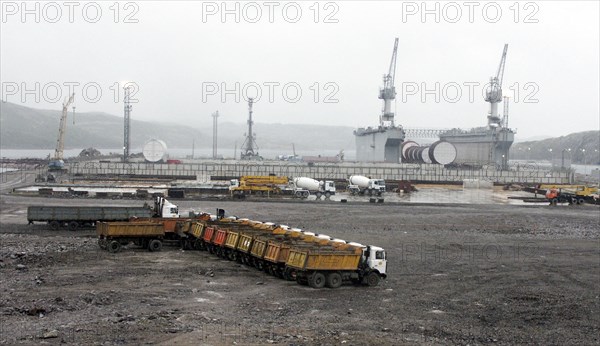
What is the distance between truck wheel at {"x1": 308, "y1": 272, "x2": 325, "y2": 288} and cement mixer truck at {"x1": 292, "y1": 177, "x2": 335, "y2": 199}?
4036 cm

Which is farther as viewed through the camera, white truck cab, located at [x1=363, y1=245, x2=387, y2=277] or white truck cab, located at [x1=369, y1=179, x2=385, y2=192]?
white truck cab, located at [x1=369, y1=179, x2=385, y2=192]

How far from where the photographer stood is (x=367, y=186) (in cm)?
7175

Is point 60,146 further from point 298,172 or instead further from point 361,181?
point 361,181

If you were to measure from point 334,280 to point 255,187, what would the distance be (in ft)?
133

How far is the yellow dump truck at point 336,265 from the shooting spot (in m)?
24.9

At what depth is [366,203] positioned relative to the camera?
6153 centimetres

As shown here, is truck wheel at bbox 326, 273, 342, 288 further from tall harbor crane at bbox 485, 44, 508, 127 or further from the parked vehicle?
tall harbor crane at bbox 485, 44, 508, 127

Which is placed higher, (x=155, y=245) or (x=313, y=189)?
(x=313, y=189)

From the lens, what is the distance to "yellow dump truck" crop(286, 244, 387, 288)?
24938mm

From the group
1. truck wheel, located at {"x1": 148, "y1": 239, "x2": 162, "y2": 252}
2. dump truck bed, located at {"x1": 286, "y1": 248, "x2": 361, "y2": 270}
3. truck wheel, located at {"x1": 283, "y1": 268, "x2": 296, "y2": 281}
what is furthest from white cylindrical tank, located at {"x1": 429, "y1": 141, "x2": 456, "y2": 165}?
dump truck bed, located at {"x1": 286, "y1": 248, "x2": 361, "y2": 270}

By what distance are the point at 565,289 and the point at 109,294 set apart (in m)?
17.4

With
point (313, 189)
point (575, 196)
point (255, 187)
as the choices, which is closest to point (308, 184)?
point (313, 189)

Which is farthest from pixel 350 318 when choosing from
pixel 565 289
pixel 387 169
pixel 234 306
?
pixel 387 169

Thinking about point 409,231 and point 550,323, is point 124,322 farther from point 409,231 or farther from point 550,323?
point 409,231
